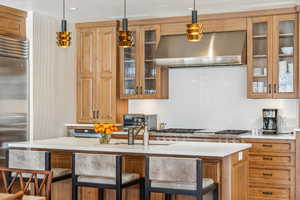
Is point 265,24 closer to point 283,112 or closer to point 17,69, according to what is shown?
point 283,112

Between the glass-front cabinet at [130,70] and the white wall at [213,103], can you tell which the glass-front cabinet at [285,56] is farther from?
the glass-front cabinet at [130,70]

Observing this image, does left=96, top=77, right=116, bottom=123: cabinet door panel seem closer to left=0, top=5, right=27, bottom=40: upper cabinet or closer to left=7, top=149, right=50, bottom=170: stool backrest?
left=0, top=5, right=27, bottom=40: upper cabinet

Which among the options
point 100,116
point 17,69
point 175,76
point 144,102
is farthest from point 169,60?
point 17,69

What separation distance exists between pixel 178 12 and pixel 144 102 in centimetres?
157

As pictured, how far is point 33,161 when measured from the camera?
4.23 metres

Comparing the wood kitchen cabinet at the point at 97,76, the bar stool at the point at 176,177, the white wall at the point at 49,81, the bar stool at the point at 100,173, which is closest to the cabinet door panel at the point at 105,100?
the wood kitchen cabinet at the point at 97,76

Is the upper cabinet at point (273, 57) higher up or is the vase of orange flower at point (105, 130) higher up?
the upper cabinet at point (273, 57)

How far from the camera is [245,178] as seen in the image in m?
4.57

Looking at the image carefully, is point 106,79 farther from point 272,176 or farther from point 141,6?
point 272,176

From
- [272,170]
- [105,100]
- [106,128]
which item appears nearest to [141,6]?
[105,100]

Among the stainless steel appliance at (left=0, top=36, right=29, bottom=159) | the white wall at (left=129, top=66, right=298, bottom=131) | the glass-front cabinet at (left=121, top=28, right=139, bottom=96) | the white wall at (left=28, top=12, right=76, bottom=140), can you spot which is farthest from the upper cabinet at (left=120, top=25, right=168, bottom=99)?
the stainless steel appliance at (left=0, top=36, right=29, bottom=159)

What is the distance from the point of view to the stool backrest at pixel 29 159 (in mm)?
4175

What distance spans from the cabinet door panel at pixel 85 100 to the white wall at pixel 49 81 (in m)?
0.10

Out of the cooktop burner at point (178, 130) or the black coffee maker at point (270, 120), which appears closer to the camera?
the black coffee maker at point (270, 120)
